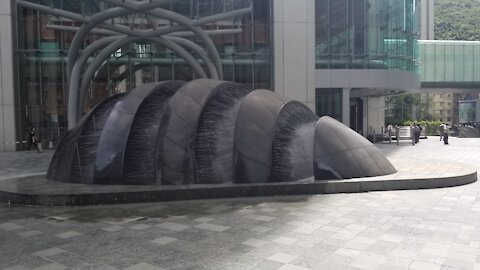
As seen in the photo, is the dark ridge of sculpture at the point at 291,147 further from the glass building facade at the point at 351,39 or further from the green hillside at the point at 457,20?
the green hillside at the point at 457,20

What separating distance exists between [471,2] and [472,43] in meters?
83.8

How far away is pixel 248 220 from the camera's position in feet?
25.9

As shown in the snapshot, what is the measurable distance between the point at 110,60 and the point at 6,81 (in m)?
7.04

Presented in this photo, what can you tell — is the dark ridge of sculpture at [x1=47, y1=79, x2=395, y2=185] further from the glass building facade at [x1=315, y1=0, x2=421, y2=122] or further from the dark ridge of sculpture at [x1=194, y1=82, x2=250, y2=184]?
the glass building facade at [x1=315, y1=0, x2=421, y2=122]

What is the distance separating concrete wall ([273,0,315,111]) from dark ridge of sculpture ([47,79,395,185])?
57.6ft

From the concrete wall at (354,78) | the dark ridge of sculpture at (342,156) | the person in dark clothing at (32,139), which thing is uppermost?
the concrete wall at (354,78)

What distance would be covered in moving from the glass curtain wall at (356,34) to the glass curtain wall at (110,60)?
462 cm

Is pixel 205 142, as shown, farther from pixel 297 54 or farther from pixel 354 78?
pixel 354 78

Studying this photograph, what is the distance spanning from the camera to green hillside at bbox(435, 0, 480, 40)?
9321cm

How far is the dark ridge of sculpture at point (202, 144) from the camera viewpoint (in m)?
10.7

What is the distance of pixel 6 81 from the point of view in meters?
26.8

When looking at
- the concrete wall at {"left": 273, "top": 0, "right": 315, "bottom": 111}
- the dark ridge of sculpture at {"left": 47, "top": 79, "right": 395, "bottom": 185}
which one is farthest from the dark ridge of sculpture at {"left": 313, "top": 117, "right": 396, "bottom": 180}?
the concrete wall at {"left": 273, "top": 0, "right": 315, "bottom": 111}

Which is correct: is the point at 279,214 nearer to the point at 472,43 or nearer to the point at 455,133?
the point at 455,133

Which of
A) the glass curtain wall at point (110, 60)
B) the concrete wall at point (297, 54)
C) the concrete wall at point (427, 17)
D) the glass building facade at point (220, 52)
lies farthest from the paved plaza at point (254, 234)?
the concrete wall at point (427, 17)
